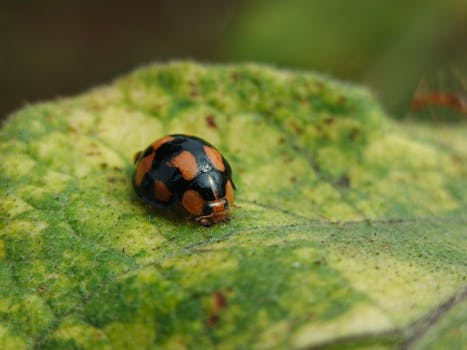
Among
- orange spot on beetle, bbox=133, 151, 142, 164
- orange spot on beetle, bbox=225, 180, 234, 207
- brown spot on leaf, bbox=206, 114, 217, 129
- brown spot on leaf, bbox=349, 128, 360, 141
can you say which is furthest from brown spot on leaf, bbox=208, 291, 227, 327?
brown spot on leaf, bbox=349, 128, 360, 141

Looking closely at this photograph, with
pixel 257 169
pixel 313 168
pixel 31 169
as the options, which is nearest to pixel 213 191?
pixel 257 169

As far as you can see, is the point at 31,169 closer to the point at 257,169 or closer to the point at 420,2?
the point at 257,169

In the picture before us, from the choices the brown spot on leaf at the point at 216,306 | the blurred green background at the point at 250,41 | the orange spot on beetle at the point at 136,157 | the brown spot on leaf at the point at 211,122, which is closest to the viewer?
the brown spot on leaf at the point at 216,306

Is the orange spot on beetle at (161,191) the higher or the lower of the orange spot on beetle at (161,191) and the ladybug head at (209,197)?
the higher

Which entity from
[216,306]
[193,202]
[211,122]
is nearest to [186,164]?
[193,202]

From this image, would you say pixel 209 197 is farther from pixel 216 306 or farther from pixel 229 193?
pixel 216 306

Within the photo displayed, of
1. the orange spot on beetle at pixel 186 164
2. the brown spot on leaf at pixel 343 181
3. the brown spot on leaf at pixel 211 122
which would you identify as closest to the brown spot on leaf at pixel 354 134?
the brown spot on leaf at pixel 343 181

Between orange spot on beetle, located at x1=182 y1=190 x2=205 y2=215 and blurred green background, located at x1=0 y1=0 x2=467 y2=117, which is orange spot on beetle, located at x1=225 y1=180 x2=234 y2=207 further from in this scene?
blurred green background, located at x1=0 y1=0 x2=467 y2=117

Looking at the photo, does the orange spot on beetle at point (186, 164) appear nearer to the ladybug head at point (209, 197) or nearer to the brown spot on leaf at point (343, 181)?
the ladybug head at point (209, 197)
